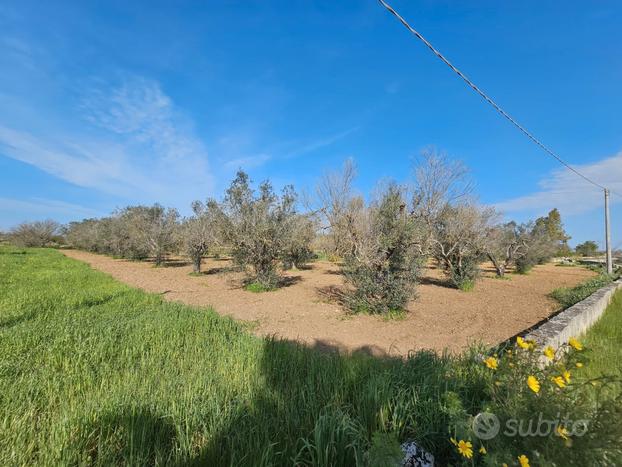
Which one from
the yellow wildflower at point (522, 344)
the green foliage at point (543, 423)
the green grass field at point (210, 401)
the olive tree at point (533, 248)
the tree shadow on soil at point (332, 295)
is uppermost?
the olive tree at point (533, 248)

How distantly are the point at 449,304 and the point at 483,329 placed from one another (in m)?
3.16

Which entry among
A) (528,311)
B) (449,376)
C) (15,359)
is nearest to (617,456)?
(449,376)

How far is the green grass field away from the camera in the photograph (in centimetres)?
190

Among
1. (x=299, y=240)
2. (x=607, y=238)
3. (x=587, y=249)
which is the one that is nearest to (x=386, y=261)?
(x=299, y=240)

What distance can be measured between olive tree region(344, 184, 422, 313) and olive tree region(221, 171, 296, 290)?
15.2 feet

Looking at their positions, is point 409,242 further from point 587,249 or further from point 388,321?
point 587,249

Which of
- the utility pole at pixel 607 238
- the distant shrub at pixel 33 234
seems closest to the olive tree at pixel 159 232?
the utility pole at pixel 607 238

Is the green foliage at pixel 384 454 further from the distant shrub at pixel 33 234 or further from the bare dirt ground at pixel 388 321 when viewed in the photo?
the distant shrub at pixel 33 234

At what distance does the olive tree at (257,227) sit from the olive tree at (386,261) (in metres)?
4.62

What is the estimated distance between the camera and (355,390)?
2703mm

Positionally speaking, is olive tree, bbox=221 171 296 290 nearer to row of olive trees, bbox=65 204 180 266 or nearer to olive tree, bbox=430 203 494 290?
olive tree, bbox=430 203 494 290

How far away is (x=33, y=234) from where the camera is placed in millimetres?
48281

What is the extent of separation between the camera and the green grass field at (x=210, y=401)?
1.90m

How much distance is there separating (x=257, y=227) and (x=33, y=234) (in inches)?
2336
